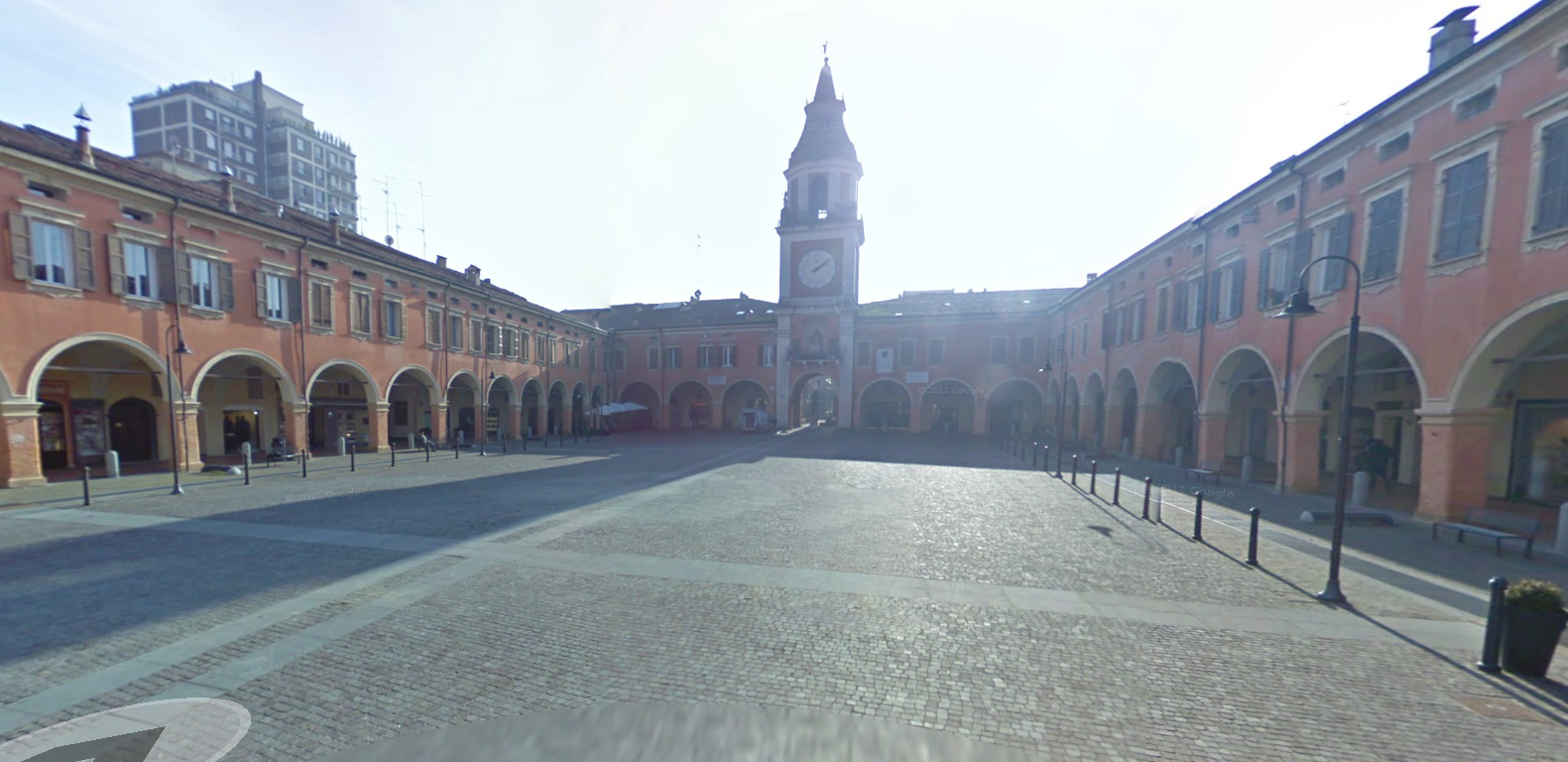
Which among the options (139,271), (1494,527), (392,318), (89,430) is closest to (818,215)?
(392,318)

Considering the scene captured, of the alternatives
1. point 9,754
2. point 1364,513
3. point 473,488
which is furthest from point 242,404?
point 1364,513

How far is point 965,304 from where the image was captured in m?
38.9

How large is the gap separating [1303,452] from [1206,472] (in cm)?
227

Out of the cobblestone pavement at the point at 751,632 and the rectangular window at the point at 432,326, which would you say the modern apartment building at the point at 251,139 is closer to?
the rectangular window at the point at 432,326

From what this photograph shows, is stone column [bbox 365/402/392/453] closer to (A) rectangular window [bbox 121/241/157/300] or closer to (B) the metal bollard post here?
(A) rectangular window [bbox 121/241/157/300]

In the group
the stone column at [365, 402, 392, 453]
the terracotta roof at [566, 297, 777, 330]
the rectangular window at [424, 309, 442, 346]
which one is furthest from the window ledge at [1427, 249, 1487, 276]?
the rectangular window at [424, 309, 442, 346]

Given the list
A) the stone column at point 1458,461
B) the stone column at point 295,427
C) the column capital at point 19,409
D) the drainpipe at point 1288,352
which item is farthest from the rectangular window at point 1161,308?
the column capital at point 19,409

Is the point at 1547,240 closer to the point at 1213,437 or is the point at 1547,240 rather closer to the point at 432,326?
the point at 1213,437

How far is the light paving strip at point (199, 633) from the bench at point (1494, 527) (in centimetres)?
1557

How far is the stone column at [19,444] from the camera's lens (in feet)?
42.1

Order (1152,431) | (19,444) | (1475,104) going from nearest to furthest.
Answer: (1475,104) → (19,444) → (1152,431)

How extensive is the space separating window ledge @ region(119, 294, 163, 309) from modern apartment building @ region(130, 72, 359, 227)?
121 feet

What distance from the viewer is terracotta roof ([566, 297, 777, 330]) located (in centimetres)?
3725

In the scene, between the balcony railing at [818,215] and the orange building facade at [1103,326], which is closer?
the orange building facade at [1103,326]
